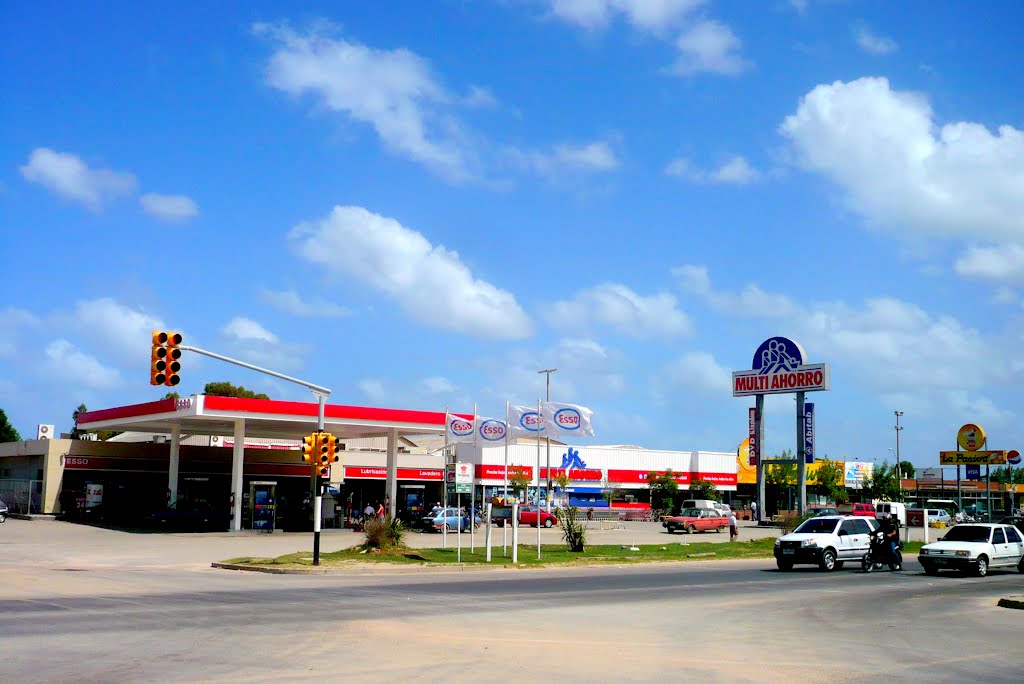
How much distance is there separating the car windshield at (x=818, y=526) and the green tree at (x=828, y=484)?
→ 229ft

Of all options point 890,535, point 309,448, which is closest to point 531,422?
point 309,448

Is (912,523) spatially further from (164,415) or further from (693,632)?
(693,632)

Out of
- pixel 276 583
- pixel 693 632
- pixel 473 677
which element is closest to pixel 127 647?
pixel 473 677

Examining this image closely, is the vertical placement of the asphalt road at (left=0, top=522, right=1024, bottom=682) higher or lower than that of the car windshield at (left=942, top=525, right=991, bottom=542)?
lower

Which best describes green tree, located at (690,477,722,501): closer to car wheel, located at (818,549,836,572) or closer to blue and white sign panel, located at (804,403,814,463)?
blue and white sign panel, located at (804,403,814,463)

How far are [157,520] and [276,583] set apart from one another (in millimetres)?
28580

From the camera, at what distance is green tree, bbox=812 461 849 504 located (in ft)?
322

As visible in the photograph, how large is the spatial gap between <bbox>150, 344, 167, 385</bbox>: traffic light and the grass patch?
30.8 ft

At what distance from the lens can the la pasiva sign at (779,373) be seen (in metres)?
64.5

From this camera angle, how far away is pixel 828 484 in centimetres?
9781

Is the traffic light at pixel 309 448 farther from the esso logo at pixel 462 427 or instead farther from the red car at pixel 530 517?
the red car at pixel 530 517

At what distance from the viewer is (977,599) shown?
21.8 meters

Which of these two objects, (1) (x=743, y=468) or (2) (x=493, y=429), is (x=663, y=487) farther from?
(2) (x=493, y=429)

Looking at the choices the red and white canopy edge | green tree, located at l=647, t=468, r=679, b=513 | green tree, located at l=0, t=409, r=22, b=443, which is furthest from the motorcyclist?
green tree, located at l=0, t=409, r=22, b=443
